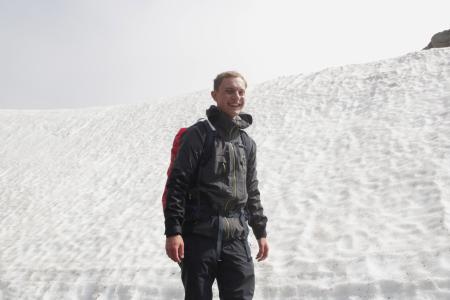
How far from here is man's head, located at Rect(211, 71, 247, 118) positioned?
3.24m

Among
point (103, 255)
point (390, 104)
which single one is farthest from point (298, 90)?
point (103, 255)

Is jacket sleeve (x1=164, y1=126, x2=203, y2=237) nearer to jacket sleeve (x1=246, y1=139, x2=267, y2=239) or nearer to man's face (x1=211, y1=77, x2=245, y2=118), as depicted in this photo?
man's face (x1=211, y1=77, x2=245, y2=118)

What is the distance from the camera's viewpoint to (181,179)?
2984mm

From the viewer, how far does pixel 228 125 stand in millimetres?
3254

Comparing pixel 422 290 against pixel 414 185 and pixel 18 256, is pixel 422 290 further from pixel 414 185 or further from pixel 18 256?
pixel 18 256

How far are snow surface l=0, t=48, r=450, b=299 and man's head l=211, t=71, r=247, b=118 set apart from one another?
8.96 ft

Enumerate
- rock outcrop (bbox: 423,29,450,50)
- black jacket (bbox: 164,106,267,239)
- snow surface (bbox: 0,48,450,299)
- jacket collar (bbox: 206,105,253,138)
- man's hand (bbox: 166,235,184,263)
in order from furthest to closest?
1. rock outcrop (bbox: 423,29,450,50)
2. snow surface (bbox: 0,48,450,299)
3. jacket collar (bbox: 206,105,253,138)
4. black jacket (bbox: 164,106,267,239)
5. man's hand (bbox: 166,235,184,263)

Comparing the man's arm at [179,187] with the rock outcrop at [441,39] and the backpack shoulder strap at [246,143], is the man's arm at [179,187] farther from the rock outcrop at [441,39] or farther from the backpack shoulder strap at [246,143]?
the rock outcrop at [441,39]

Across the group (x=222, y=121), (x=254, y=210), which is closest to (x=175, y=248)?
(x=254, y=210)

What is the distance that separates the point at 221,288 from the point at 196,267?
31 centimetres

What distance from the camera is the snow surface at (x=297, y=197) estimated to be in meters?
5.13

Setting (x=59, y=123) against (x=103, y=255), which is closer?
(x=103, y=255)

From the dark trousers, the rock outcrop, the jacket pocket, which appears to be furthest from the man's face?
the rock outcrop

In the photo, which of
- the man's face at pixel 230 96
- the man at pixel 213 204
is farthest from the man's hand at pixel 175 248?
the man's face at pixel 230 96
